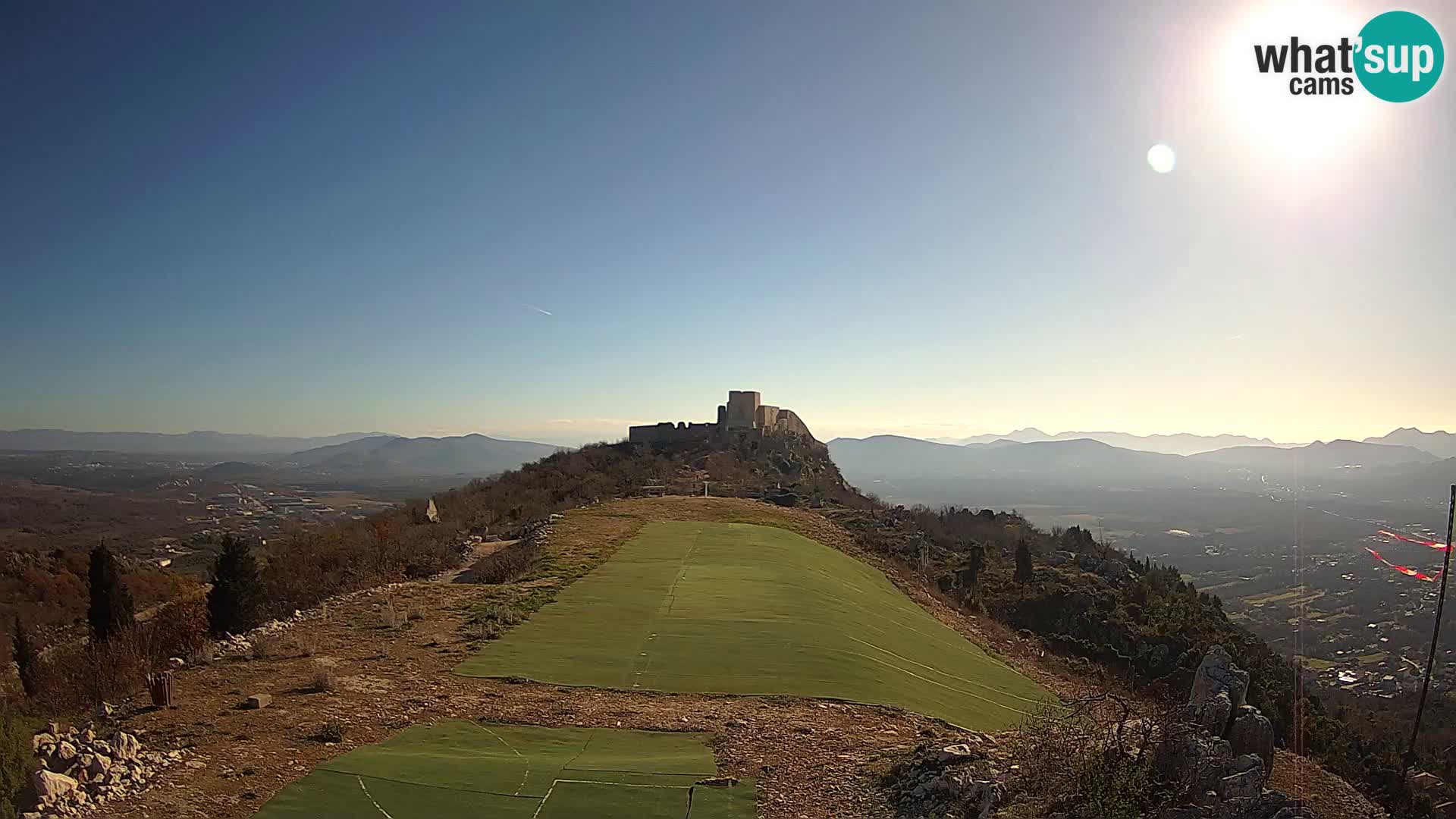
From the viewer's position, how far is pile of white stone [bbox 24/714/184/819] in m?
6.20

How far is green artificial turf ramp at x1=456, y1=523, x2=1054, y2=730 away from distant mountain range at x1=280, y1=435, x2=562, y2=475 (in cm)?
13154

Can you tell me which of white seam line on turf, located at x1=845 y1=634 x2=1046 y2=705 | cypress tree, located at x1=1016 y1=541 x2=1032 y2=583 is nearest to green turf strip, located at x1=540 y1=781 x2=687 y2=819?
white seam line on turf, located at x1=845 y1=634 x2=1046 y2=705

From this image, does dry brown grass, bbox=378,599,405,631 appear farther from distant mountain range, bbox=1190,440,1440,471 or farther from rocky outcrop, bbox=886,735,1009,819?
distant mountain range, bbox=1190,440,1440,471

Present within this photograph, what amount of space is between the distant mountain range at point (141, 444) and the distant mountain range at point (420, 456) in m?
16.5

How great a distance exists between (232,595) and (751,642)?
10979 mm

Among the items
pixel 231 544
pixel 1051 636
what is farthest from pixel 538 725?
pixel 1051 636

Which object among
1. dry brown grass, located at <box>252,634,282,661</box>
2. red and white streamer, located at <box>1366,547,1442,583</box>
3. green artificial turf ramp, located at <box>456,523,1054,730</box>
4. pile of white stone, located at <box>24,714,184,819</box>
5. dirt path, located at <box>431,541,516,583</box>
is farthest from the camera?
dirt path, located at <box>431,541,516,583</box>

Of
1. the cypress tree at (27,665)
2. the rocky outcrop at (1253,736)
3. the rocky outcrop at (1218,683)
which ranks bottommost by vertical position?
the cypress tree at (27,665)

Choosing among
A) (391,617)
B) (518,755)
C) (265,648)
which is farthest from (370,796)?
(391,617)

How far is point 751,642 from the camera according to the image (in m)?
13.2

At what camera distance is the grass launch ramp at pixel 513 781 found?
6.83 metres

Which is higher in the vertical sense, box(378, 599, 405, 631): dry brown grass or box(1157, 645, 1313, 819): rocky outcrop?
box(1157, 645, 1313, 819): rocky outcrop

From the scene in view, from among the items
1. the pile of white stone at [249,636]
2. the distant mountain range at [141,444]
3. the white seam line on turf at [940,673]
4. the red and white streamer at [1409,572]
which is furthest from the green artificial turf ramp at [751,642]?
the distant mountain range at [141,444]

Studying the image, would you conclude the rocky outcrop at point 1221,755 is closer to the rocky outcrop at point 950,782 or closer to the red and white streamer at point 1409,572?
the rocky outcrop at point 950,782
